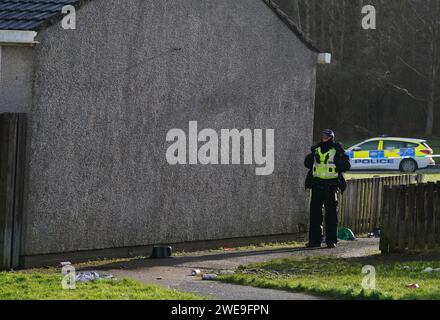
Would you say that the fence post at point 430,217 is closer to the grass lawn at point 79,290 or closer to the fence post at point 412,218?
the fence post at point 412,218

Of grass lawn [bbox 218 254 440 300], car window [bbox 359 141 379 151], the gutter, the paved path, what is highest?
the gutter

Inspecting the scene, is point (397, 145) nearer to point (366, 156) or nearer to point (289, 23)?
point (366, 156)

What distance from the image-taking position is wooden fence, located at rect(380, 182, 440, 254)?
14.7 m

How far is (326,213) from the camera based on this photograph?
15961 mm

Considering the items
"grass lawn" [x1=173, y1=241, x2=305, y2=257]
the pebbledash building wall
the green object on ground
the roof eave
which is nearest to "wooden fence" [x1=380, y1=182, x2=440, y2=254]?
"grass lawn" [x1=173, y1=241, x2=305, y2=257]

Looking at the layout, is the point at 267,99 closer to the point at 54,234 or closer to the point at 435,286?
the point at 54,234

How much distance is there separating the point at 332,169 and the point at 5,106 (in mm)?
5470

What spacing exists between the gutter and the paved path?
300cm

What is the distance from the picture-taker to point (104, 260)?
13.6 m

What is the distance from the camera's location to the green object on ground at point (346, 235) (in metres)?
17.5

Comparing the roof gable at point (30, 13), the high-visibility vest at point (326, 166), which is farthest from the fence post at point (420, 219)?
the roof gable at point (30, 13)

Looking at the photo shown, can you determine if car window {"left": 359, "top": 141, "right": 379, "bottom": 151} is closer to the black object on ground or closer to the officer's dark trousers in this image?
the officer's dark trousers

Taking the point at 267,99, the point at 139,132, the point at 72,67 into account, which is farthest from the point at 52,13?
the point at 267,99

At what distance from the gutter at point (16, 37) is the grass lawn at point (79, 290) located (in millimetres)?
2832
